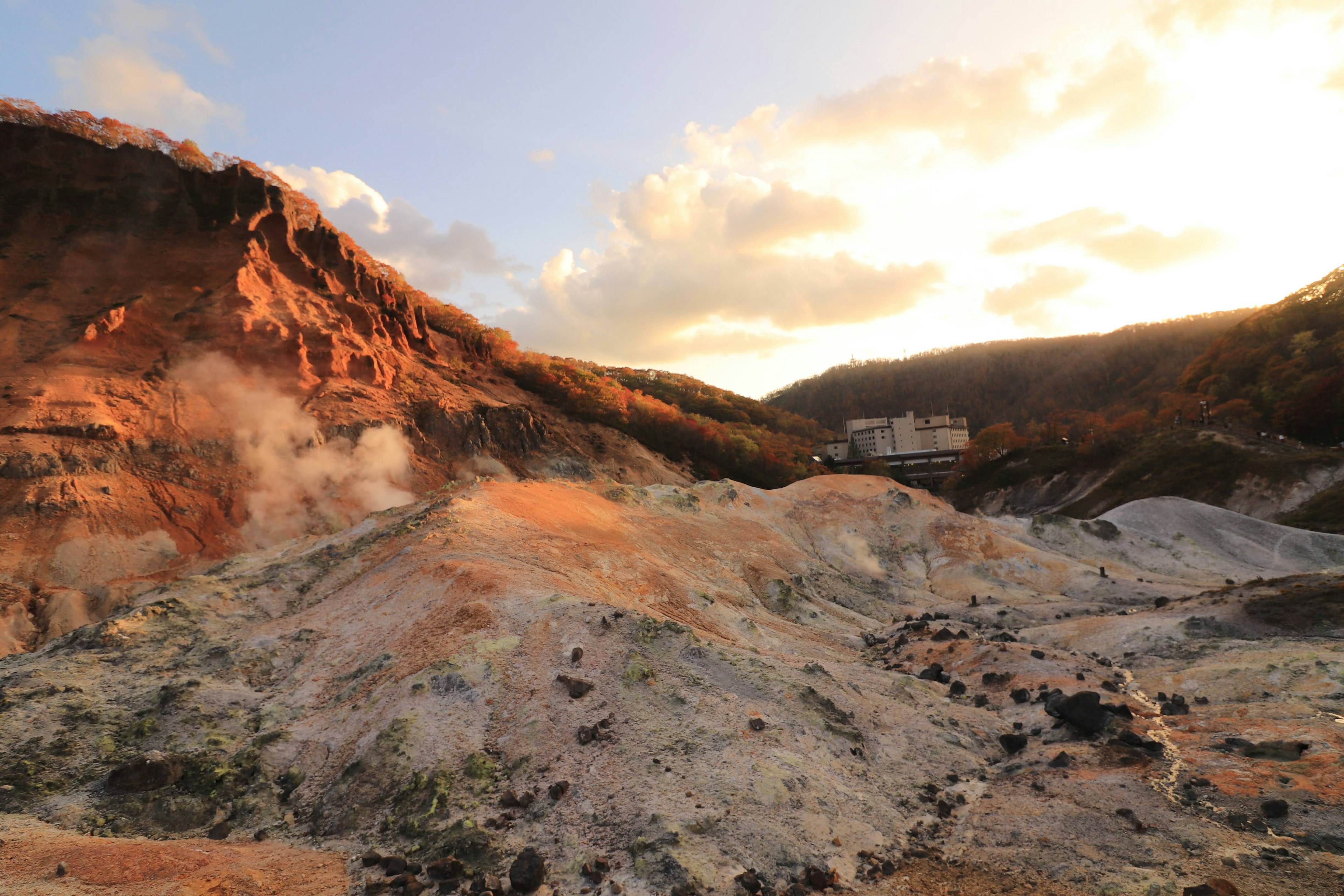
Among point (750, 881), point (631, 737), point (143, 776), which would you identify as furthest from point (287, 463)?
→ point (750, 881)

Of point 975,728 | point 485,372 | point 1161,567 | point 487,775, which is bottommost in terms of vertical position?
point 1161,567

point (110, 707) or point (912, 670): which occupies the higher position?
point (110, 707)

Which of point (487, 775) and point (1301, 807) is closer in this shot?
point (1301, 807)

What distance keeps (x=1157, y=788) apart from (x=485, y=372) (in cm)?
4684

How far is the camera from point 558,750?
→ 8633 millimetres

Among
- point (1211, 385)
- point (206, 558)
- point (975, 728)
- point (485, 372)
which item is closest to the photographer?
point (975, 728)

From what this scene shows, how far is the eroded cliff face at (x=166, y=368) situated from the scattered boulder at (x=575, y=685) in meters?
19.5

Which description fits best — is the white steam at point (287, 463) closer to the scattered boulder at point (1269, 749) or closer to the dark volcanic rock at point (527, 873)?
the dark volcanic rock at point (527, 873)

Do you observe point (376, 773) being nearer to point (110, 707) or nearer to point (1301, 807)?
point (110, 707)

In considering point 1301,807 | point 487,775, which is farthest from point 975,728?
point 487,775

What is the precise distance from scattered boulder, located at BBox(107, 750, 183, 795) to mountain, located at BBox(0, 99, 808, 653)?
621 inches

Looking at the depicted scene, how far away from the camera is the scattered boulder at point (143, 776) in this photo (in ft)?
26.7

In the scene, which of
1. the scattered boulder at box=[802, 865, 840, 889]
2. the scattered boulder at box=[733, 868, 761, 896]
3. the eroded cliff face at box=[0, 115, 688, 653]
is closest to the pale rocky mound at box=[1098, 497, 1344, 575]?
the eroded cliff face at box=[0, 115, 688, 653]

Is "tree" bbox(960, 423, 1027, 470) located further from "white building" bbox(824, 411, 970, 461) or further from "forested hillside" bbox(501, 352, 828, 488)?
"forested hillside" bbox(501, 352, 828, 488)
